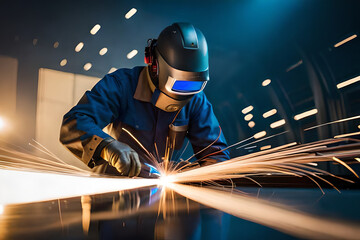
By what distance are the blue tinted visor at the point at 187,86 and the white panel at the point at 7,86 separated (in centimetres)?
246

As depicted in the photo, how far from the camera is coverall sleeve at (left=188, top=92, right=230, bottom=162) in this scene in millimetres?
2232

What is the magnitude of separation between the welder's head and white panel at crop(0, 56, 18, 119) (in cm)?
226

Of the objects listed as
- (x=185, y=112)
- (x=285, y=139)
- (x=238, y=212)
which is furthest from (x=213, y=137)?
(x=238, y=212)

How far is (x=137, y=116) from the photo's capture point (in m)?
2.17

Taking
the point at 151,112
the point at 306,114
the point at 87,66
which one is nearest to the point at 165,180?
the point at 151,112

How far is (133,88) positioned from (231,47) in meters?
1.53

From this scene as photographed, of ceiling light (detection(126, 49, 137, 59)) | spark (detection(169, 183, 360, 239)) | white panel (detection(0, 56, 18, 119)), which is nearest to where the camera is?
spark (detection(169, 183, 360, 239))

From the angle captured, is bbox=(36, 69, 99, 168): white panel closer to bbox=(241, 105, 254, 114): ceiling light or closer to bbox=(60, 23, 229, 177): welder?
bbox=(60, 23, 229, 177): welder

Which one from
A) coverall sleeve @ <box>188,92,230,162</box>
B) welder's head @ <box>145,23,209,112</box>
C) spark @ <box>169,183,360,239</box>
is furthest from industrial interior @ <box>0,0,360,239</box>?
welder's head @ <box>145,23,209,112</box>

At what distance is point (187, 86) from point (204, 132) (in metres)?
0.52

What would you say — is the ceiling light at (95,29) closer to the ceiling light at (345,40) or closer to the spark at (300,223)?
the ceiling light at (345,40)

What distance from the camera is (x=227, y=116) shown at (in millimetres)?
3525

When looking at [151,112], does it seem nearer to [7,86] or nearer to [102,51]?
[102,51]

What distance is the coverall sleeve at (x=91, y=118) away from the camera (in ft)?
5.62
